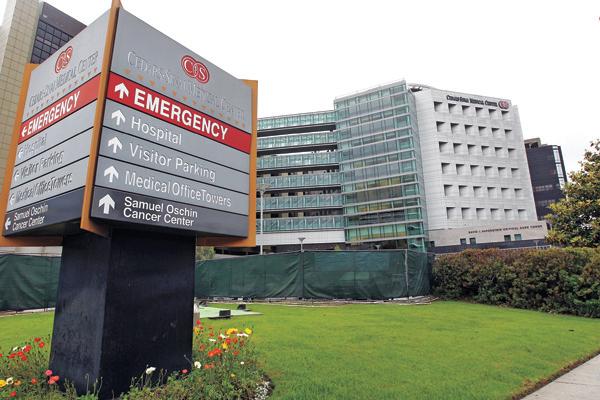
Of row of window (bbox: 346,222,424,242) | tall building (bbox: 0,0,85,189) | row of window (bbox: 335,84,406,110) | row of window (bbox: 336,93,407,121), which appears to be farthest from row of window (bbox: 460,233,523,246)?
tall building (bbox: 0,0,85,189)

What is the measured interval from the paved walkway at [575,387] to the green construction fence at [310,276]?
11425mm

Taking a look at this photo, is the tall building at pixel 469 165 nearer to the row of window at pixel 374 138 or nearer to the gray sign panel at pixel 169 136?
the row of window at pixel 374 138

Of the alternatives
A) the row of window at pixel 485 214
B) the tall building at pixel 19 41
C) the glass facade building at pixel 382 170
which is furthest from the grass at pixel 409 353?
the row of window at pixel 485 214

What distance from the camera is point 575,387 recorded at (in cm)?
455

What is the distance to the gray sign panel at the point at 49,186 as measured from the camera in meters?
3.81

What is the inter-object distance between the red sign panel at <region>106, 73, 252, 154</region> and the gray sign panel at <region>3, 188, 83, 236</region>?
120 centimetres

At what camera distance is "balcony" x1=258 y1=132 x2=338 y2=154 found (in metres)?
63.3

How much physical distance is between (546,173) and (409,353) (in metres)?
113

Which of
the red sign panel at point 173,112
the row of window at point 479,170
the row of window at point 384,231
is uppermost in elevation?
the row of window at point 479,170

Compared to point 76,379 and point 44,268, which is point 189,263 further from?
point 44,268

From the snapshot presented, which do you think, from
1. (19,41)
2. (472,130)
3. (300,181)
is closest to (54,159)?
(19,41)

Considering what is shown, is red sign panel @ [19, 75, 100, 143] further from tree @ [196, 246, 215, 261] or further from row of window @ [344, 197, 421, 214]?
row of window @ [344, 197, 421, 214]

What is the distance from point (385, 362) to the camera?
564cm

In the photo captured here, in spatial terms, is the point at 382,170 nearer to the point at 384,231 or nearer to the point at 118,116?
the point at 384,231
